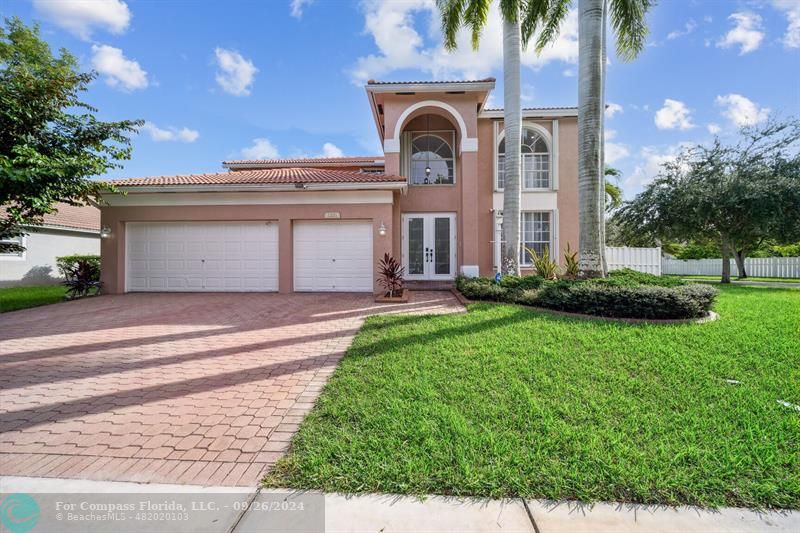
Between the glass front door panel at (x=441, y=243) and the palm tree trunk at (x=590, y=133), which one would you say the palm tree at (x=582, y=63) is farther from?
the glass front door panel at (x=441, y=243)

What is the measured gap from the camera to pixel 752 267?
A: 2088cm

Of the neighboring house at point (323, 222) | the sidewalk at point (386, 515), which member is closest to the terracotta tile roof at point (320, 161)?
the neighboring house at point (323, 222)

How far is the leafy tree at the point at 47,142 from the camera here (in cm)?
829

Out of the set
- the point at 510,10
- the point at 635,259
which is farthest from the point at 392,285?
the point at 635,259

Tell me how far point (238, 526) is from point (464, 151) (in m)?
13.1

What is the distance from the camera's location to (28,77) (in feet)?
29.0

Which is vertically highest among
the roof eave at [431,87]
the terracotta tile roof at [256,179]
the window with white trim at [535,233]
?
the roof eave at [431,87]

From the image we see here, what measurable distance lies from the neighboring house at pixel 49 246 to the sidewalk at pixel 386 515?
18.7 metres

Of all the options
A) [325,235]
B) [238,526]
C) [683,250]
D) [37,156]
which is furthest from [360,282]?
[683,250]

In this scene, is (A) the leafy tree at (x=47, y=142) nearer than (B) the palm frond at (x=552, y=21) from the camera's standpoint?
Yes

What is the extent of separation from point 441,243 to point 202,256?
9077mm

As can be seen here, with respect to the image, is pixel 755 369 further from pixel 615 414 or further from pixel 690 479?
pixel 690 479

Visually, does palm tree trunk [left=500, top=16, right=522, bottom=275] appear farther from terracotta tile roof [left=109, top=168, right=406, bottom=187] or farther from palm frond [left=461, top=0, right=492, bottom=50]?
terracotta tile roof [left=109, top=168, right=406, bottom=187]

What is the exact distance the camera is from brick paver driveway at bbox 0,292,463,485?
2.65 metres
